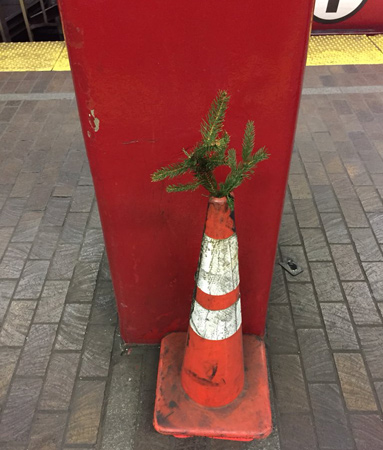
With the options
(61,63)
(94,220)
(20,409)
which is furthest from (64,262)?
(61,63)

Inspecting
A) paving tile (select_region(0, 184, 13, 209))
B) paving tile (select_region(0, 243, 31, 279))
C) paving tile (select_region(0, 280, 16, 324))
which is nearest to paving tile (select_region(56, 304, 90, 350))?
paving tile (select_region(0, 280, 16, 324))

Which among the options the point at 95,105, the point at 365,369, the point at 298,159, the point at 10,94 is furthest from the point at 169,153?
the point at 10,94

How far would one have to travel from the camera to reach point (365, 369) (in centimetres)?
242

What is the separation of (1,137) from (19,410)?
10.8ft

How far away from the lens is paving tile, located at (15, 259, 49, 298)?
114 inches

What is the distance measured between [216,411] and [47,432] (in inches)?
34.6

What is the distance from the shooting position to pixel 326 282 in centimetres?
294

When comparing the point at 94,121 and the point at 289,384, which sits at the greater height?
the point at 94,121

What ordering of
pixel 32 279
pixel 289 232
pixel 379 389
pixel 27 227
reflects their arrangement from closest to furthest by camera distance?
pixel 379 389, pixel 32 279, pixel 289 232, pixel 27 227

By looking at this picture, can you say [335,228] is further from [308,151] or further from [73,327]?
[73,327]

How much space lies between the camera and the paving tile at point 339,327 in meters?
2.54

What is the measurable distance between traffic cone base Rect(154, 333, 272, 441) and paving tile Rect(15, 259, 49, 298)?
1.14 m

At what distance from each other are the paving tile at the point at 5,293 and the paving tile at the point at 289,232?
2003 millimetres

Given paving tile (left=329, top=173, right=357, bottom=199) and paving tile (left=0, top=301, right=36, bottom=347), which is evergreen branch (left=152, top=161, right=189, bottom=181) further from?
paving tile (left=329, top=173, right=357, bottom=199)
